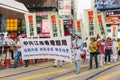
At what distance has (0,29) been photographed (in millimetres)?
35656

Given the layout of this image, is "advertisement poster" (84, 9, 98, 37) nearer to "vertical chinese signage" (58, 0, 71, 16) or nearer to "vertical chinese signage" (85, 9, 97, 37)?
"vertical chinese signage" (85, 9, 97, 37)

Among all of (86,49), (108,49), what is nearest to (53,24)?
(86,49)

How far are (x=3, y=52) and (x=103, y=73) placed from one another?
20.9ft

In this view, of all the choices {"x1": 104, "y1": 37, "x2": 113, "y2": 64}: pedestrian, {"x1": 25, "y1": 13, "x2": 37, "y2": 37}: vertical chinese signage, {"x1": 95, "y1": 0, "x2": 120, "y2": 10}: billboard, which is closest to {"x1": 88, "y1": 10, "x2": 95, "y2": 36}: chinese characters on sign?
{"x1": 104, "y1": 37, "x2": 113, "y2": 64}: pedestrian

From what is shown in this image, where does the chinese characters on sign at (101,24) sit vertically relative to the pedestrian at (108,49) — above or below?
above

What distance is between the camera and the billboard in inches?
4261

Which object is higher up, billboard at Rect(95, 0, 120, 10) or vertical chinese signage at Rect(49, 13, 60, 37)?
billboard at Rect(95, 0, 120, 10)

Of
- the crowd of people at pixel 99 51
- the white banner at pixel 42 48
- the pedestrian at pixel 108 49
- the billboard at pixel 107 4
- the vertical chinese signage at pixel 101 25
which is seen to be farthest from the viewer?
the billboard at pixel 107 4

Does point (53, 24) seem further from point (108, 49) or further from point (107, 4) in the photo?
point (107, 4)

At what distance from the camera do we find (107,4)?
110562 mm

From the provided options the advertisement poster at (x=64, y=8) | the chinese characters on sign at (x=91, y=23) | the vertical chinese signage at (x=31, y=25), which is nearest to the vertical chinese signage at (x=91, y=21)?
the chinese characters on sign at (x=91, y=23)

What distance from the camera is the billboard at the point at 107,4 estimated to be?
10822 cm

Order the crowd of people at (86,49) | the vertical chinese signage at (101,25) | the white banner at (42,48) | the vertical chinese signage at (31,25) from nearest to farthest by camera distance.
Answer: the crowd of people at (86,49) → the white banner at (42,48) → the vertical chinese signage at (31,25) → the vertical chinese signage at (101,25)

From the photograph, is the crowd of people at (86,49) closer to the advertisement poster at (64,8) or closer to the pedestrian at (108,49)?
the pedestrian at (108,49)
